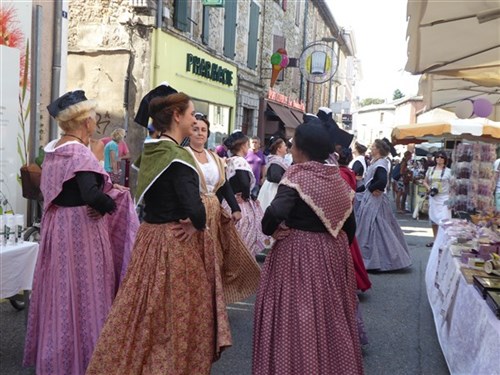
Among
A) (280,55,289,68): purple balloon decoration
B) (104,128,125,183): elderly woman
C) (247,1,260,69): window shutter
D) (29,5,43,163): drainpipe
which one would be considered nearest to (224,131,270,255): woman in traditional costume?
(29,5,43,163): drainpipe

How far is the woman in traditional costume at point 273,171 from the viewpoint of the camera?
695 cm

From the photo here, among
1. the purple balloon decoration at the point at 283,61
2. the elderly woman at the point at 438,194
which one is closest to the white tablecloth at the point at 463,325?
the elderly woman at the point at 438,194

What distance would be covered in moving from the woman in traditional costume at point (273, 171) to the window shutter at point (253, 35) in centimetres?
1033

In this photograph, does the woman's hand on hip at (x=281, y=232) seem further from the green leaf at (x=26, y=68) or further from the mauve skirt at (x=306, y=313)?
the green leaf at (x=26, y=68)

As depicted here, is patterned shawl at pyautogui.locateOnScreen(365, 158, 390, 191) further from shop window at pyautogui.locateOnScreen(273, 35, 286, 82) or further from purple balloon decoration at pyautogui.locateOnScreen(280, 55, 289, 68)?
shop window at pyautogui.locateOnScreen(273, 35, 286, 82)

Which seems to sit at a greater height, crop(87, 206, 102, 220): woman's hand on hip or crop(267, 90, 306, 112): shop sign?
crop(267, 90, 306, 112): shop sign

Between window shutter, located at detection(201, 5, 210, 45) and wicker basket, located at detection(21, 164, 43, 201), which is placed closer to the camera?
wicker basket, located at detection(21, 164, 43, 201)

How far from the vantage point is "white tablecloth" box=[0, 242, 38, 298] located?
333 centimetres

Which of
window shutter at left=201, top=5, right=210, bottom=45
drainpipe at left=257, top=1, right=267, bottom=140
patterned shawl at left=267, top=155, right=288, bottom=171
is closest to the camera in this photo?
patterned shawl at left=267, top=155, right=288, bottom=171

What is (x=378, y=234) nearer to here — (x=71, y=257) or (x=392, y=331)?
(x=392, y=331)

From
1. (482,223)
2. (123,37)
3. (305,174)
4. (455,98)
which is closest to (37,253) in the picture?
(305,174)

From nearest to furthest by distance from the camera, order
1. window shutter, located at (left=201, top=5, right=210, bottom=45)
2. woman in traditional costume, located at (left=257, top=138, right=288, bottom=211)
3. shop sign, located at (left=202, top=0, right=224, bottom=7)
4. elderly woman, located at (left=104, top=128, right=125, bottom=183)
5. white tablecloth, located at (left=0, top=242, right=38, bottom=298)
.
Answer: white tablecloth, located at (left=0, top=242, right=38, bottom=298)
woman in traditional costume, located at (left=257, top=138, right=288, bottom=211)
elderly woman, located at (left=104, top=128, right=125, bottom=183)
shop sign, located at (left=202, top=0, right=224, bottom=7)
window shutter, located at (left=201, top=5, right=210, bottom=45)

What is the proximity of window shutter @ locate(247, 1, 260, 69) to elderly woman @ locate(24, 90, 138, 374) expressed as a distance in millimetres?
14272

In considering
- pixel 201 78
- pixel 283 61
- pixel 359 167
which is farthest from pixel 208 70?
pixel 359 167
